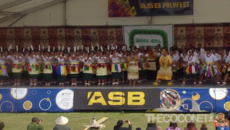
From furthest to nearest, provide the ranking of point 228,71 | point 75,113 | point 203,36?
point 203,36 → point 228,71 → point 75,113

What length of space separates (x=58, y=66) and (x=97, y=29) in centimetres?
328

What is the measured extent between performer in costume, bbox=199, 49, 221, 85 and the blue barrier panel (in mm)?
1870

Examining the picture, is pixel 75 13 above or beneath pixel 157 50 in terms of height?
above

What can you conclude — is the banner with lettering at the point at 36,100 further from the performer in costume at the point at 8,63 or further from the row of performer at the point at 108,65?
the performer in costume at the point at 8,63

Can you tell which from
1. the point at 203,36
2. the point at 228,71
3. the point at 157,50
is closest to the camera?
the point at 228,71

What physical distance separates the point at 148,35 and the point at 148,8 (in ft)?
3.77

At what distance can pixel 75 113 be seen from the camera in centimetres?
1220

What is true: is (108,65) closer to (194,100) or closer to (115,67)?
(115,67)

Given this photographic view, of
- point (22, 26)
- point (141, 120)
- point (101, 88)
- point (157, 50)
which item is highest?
point (22, 26)

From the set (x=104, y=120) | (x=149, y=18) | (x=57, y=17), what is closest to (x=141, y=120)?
(x=104, y=120)

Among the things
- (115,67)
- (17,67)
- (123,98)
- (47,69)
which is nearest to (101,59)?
(115,67)

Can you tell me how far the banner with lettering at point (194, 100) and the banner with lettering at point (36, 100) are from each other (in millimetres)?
2755

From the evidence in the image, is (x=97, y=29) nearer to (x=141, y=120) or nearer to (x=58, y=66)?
(x=58, y=66)

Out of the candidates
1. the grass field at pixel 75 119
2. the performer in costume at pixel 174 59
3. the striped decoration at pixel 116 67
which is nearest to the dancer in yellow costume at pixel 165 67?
the performer in costume at pixel 174 59
